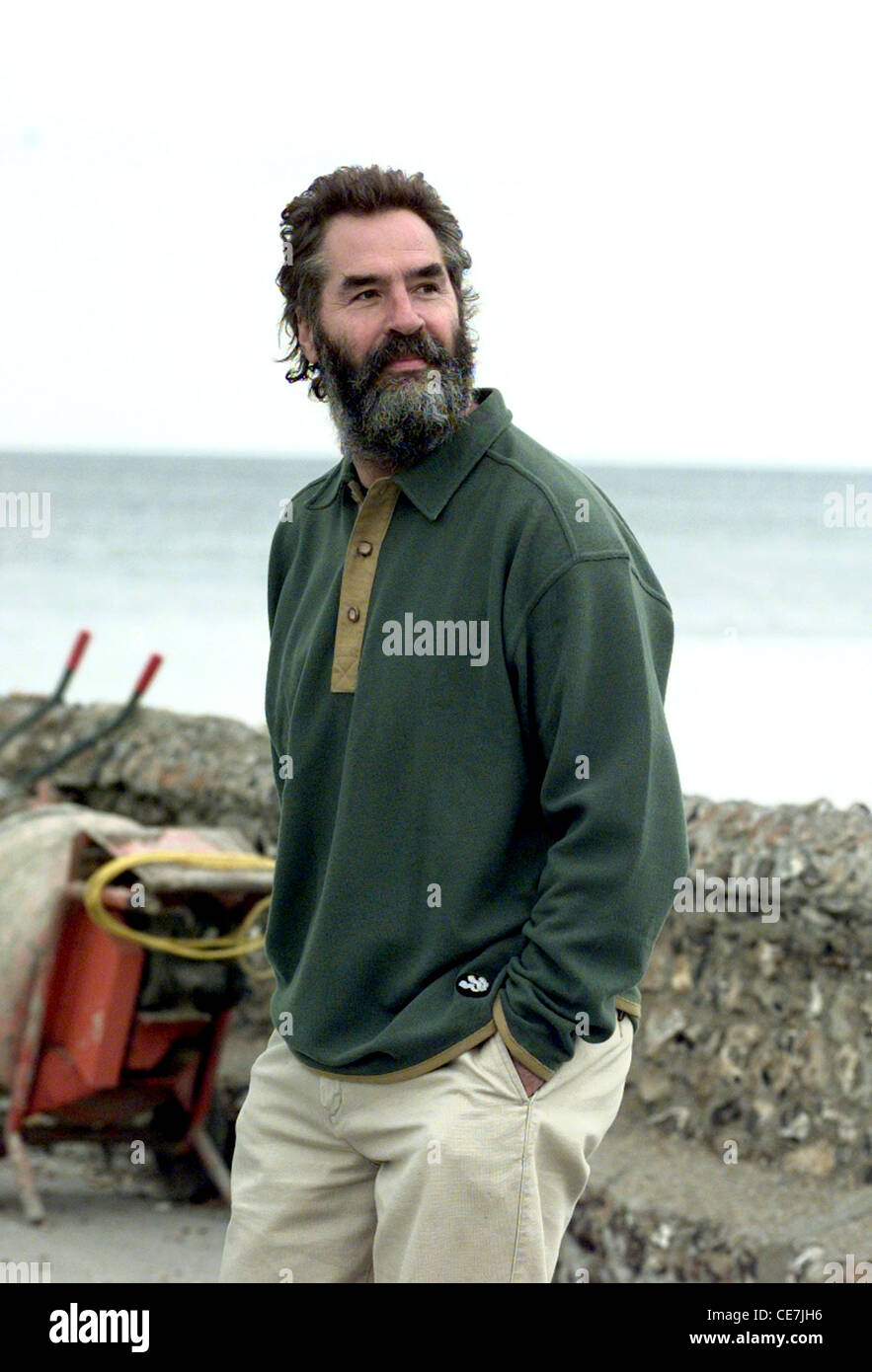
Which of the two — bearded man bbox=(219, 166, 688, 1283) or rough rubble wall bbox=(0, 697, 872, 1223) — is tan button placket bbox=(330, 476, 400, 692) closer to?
bearded man bbox=(219, 166, 688, 1283)

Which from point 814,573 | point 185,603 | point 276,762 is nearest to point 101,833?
point 276,762

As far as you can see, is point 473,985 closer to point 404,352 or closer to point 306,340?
point 404,352

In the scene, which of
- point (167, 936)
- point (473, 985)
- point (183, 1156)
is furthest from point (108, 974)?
point (473, 985)

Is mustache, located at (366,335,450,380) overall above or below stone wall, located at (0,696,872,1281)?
above

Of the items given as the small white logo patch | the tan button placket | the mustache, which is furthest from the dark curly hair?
the small white logo patch

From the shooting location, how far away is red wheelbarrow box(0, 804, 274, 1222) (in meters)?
4.19

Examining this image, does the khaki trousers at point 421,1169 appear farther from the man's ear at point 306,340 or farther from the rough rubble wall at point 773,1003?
the rough rubble wall at point 773,1003

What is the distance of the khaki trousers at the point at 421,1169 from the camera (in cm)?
188

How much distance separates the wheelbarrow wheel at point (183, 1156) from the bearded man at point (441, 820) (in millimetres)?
2526

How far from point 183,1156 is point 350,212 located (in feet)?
10.9

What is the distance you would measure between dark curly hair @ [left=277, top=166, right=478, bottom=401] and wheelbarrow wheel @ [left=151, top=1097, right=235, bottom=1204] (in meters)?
2.89

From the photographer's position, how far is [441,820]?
1923 millimetres

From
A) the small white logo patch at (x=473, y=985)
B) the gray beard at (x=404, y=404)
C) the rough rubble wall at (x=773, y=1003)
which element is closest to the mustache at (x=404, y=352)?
the gray beard at (x=404, y=404)

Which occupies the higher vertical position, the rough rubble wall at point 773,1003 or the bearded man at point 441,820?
the bearded man at point 441,820
